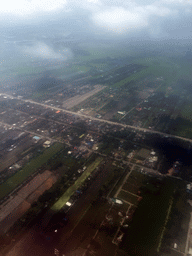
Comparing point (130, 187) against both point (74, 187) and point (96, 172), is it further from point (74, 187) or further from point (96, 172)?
point (74, 187)

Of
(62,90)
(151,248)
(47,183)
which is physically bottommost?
(151,248)

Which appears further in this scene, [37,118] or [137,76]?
[137,76]

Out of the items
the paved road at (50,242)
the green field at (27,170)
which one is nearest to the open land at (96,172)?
the paved road at (50,242)

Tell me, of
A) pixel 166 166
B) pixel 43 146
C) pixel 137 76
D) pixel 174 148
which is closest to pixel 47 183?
pixel 43 146

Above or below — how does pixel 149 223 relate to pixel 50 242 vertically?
below

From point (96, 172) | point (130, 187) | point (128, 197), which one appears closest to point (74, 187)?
point (96, 172)

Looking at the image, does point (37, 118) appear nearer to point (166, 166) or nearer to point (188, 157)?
point (166, 166)
